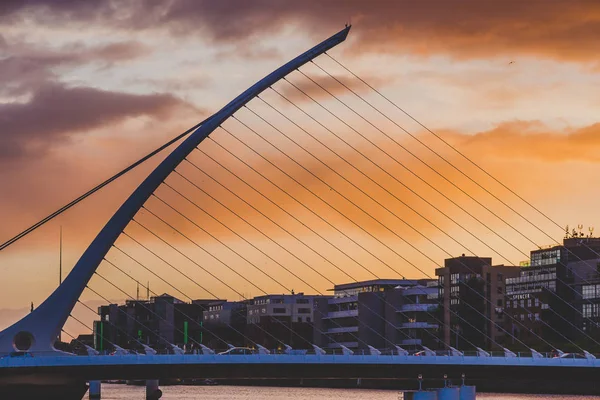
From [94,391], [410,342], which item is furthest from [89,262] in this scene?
[410,342]

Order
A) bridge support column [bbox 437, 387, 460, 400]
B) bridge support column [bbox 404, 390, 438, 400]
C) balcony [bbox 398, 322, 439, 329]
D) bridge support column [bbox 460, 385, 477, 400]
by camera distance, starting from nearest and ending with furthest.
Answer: bridge support column [bbox 404, 390, 438, 400] → bridge support column [bbox 437, 387, 460, 400] → bridge support column [bbox 460, 385, 477, 400] → balcony [bbox 398, 322, 439, 329]

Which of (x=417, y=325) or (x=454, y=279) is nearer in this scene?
(x=454, y=279)

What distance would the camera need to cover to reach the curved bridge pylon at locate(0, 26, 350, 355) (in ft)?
204

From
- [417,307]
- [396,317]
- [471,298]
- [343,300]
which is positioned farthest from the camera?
[343,300]

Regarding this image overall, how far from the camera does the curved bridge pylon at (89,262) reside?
62.1m

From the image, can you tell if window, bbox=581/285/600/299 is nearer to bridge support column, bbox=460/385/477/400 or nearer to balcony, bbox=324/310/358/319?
balcony, bbox=324/310/358/319

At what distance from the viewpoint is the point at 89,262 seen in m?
62.3

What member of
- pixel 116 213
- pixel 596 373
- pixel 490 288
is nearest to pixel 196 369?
pixel 116 213

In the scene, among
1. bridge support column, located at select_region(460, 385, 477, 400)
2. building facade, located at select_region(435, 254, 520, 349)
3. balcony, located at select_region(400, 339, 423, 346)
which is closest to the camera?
bridge support column, located at select_region(460, 385, 477, 400)

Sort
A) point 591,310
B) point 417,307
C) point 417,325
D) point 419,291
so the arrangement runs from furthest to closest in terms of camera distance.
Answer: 1. point 419,291
2. point 417,307
3. point 417,325
4. point 591,310

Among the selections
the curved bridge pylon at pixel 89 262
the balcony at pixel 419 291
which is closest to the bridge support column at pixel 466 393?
the curved bridge pylon at pixel 89 262

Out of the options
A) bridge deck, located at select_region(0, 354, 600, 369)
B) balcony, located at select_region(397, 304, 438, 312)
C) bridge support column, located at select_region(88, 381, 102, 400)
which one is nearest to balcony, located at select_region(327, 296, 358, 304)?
balcony, located at select_region(397, 304, 438, 312)

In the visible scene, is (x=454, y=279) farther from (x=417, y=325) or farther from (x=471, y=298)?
(x=417, y=325)

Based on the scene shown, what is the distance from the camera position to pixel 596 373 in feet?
203
